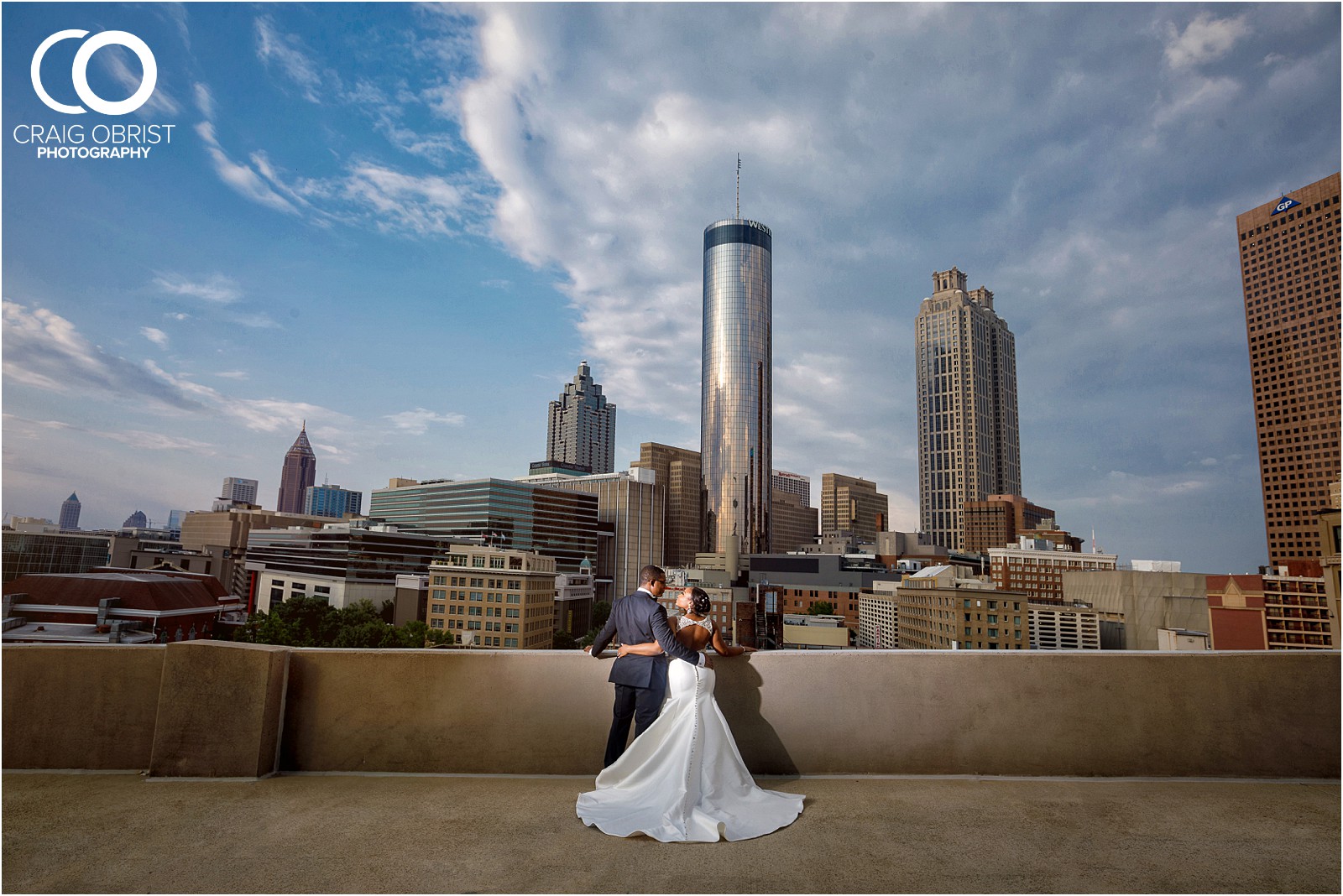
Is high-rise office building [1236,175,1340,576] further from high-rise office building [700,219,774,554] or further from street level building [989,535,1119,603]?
high-rise office building [700,219,774,554]

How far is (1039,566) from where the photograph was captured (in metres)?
153

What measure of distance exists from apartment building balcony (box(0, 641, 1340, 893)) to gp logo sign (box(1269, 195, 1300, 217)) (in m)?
162

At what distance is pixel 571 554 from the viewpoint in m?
156

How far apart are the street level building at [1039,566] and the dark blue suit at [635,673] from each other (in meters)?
159

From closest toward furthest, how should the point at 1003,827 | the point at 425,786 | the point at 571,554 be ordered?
the point at 1003,827, the point at 425,786, the point at 571,554

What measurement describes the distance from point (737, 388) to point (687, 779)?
185 metres

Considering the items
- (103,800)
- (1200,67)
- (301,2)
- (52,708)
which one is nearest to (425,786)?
(103,800)

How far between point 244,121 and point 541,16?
116 metres

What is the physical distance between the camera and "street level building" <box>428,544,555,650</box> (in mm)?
94562

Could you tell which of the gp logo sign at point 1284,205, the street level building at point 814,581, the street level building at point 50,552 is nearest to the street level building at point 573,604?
the street level building at point 814,581

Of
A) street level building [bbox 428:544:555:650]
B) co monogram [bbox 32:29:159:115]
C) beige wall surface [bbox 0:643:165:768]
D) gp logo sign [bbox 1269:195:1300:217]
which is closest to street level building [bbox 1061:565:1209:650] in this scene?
gp logo sign [bbox 1269:195:1300:217]

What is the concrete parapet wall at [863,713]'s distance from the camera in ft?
15.3

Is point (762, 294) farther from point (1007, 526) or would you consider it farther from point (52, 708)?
point (52, 708)

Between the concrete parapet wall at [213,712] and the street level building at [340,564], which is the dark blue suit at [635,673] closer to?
the concrete parapet wall at [213,712]
